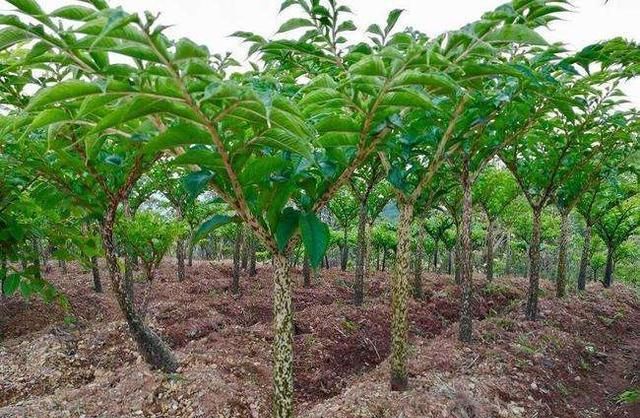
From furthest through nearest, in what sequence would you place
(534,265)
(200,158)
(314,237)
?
(534,265) < (314,237) < (200,158)

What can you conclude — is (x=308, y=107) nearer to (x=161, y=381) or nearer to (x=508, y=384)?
(x=161, y=381)

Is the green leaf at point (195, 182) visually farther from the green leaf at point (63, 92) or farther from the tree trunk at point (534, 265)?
the tree trunk at point (534, 265)

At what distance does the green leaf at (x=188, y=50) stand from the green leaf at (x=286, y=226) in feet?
4.71

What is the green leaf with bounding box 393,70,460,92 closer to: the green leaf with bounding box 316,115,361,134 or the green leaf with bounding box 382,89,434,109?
the green leaf with bounding box 382,89,434,109

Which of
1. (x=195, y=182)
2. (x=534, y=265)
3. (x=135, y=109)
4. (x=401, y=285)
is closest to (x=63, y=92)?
(x=135, y=109)

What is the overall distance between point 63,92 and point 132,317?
5.32 meters

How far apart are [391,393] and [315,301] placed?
27.0 ft

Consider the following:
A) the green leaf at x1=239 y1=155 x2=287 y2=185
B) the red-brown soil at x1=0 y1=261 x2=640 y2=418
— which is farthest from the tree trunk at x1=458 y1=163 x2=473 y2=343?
the green leaf at x1=239 y1=155 x2=287 y2=185

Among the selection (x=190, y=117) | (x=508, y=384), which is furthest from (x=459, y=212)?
(x=190, y=117)

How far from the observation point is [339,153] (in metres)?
2.71

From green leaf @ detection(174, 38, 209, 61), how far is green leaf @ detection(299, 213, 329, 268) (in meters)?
1.31

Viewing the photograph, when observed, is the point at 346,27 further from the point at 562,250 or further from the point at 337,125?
the point at 562,250

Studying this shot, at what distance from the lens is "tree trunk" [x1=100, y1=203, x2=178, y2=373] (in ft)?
18.5

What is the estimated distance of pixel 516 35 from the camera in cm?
207
